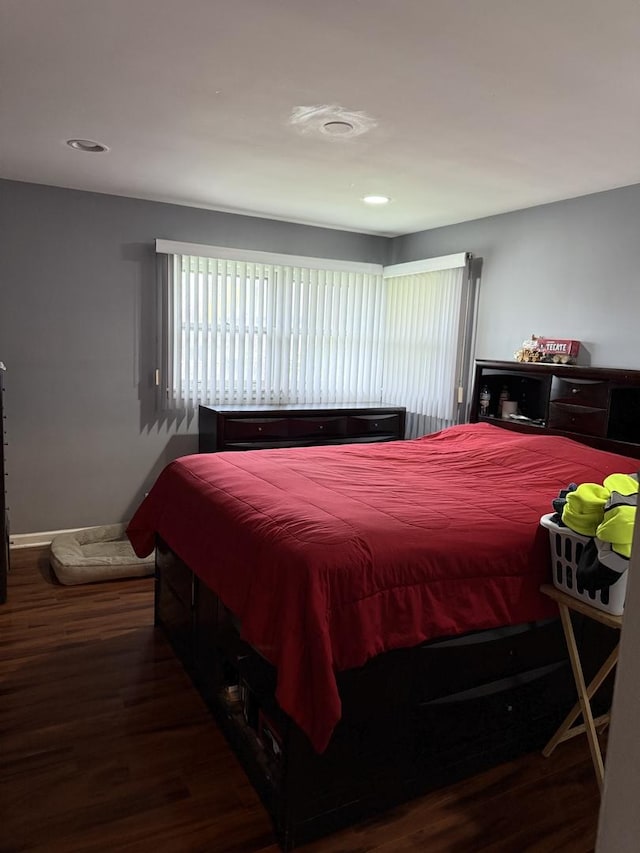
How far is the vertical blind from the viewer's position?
439 cm

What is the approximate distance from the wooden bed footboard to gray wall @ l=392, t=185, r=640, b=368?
179 cm

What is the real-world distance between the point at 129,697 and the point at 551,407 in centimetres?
257

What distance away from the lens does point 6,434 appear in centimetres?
394

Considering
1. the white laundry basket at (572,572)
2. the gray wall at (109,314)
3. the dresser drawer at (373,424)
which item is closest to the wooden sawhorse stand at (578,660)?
the white laundry basket at (572,572)

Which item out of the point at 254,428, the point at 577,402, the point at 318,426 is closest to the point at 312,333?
the point at 318,426

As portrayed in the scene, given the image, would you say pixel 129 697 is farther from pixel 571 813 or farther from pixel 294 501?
pixel 571 813

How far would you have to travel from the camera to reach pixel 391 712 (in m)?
1.89

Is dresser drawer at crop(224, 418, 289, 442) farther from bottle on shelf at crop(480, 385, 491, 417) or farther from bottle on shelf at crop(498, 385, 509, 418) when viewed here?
bottle on shelf at crop(498, 385, 509, 418)

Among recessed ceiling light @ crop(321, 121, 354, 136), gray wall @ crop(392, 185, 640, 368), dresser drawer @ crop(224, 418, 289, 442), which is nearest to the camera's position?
recessed ceiling light @ crop(321, 121, 354, 136)

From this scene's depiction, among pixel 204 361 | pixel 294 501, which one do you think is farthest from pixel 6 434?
pixel 294 501

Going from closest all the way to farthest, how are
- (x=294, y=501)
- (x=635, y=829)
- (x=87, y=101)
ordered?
(x=635, y=829), (x=294, y=501), (x=87, y=101)

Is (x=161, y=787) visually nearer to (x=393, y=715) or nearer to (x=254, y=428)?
(x=393, y=715)

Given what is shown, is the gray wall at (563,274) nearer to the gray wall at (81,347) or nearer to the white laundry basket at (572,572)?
the white laundry basket at (572,572)

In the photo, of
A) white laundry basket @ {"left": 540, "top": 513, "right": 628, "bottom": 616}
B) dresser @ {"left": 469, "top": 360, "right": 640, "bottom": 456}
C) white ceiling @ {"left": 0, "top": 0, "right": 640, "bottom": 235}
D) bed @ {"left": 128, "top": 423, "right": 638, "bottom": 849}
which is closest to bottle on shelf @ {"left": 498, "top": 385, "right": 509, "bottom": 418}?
dresser @ {"left": 469, "top": 360, "right": 640, "bottom": 456}
